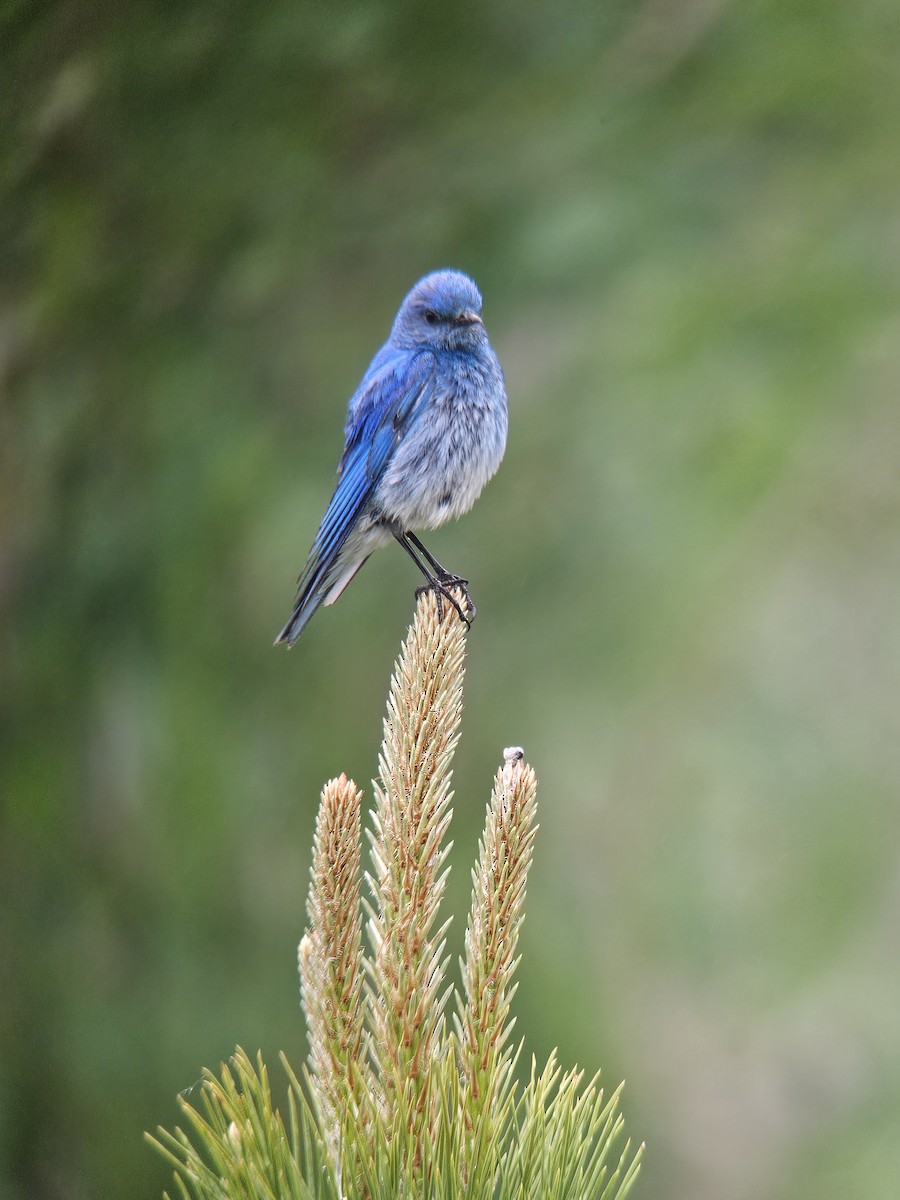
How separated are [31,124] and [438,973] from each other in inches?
50.6

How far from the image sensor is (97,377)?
5.90 ft

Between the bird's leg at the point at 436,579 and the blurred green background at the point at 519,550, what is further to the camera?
the blurred green background at the point at 519,550

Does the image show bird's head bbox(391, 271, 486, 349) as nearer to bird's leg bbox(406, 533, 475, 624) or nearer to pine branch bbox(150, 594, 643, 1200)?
bird's leg bbox(406, 533, 475, 624)

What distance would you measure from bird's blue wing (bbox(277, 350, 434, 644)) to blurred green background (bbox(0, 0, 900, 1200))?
0.36 m

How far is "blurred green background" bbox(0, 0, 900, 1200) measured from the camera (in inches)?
68.1

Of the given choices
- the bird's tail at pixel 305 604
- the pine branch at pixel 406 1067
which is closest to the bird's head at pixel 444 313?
the bird's tail at pixel 305 604

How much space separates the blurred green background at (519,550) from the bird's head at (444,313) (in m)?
0.40

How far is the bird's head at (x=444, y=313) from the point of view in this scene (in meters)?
1.52

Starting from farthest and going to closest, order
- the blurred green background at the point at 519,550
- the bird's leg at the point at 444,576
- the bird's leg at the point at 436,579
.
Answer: the blurred green background at the point at 519,550 → the bird's leg at the point at 444,576 → the bird's leg at the point at 436,579

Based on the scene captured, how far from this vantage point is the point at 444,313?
1.53 m

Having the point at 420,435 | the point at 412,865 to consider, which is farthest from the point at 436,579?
the point at 412,865

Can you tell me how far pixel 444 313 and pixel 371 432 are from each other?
196 millimetres

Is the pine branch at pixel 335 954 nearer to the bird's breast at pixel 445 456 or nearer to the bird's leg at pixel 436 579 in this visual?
the bird's leg at pixel 436 579

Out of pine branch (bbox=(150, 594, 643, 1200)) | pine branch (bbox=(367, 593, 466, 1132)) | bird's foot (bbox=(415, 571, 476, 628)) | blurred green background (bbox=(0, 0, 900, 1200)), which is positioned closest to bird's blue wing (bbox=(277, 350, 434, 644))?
bird's foot (bbox=(415, 571, 476, 628))
